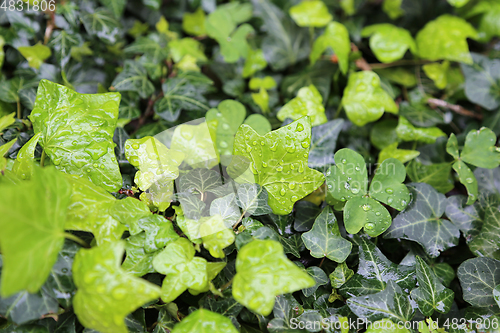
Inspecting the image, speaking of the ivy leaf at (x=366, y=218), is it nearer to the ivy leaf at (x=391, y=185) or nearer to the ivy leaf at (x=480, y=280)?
the ivy leaf at (x=391, y=185)

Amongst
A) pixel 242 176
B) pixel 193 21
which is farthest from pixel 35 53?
pixel 242 176

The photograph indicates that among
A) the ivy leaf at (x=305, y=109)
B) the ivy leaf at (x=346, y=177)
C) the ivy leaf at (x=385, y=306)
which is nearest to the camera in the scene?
the ivy leaf at (x=385, y=306)

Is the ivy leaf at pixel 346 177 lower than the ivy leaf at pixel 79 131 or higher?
lower

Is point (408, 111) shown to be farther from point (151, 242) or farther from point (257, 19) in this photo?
point (151, 242)

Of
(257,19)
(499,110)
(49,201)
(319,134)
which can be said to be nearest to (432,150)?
(499,110)

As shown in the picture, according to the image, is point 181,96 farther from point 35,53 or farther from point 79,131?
point 35,53

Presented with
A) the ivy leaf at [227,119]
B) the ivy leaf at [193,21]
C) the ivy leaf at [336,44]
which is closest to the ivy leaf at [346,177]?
the ivy leaf at [227,119]

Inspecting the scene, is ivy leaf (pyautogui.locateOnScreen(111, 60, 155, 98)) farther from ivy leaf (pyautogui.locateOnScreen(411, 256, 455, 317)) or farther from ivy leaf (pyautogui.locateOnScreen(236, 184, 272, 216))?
ivy leaf (pyautogui.locateOnScreen(411, 256, 455, 317))
